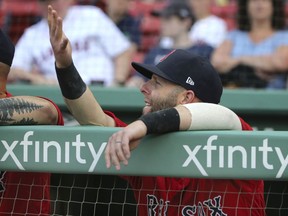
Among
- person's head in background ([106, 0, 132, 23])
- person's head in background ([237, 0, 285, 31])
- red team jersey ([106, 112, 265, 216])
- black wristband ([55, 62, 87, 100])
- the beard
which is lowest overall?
person's head in background ([106, 0, 132, 23])

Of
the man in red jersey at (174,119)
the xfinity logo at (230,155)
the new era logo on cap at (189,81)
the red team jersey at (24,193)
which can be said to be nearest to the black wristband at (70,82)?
the man in red jersey at (174,119)

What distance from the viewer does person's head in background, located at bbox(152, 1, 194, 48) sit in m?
6.78

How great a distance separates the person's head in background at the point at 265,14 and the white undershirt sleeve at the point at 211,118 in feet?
11.9

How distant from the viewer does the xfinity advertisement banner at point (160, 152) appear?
2.55 meters

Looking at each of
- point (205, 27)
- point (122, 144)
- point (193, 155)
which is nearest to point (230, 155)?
point (193, 155)

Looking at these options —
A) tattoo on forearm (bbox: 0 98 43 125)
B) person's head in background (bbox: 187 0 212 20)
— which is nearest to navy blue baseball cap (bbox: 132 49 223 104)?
tattoo on forearm (bbox: 0 98 43 125)

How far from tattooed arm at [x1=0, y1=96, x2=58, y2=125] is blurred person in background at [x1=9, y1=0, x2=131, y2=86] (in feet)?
11.1

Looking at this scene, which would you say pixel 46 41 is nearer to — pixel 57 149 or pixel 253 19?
pixel 253 19

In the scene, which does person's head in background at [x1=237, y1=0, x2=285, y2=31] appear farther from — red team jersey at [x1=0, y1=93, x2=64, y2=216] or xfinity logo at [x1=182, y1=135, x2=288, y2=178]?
xfinity logo at [x1=182, y1=135, x2=288, y2=178]

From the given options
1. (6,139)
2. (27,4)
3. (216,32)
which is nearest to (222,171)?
(6,139)

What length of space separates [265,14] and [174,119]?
152 inches

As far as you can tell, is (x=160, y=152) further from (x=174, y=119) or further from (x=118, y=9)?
(x=118, y=9)

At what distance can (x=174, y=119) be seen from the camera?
2.62 meters

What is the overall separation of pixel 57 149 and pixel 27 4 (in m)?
5.91
